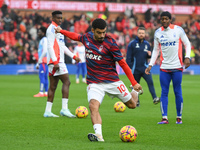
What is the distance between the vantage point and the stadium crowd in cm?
3444

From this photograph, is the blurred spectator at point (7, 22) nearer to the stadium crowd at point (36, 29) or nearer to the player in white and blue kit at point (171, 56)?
the stadium crowd at point (36, 29)

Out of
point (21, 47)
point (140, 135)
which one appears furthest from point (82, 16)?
point (140, 135)

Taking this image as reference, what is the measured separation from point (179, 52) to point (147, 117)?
1.94m

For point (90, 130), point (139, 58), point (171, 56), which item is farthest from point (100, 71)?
point (139, 58)

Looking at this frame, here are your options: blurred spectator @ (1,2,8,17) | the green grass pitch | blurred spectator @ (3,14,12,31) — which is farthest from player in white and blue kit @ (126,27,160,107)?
blurred spectator @ (1,2,8,17)

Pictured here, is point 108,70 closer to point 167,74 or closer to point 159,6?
point 167,74

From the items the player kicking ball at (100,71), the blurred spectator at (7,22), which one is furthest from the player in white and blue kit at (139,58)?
the blurred spectator at (7,22)

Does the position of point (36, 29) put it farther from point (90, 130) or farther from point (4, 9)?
point (90, 130)

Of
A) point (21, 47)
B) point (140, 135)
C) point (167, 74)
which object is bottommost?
point (21, 47)

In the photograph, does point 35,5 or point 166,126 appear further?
point 35,5

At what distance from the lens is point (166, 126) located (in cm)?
923

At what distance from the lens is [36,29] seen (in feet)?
119

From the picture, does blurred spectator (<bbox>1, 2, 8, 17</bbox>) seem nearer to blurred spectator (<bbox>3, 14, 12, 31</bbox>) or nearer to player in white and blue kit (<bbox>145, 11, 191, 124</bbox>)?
blurred spectator (<bbox>3, 14, 12, 31</bbox>)

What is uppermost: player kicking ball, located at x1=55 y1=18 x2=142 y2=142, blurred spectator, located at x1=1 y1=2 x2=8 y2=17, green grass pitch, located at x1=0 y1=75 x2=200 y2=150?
player kicking ball, located at x1=55 y1=18 x2=142 y2=142
